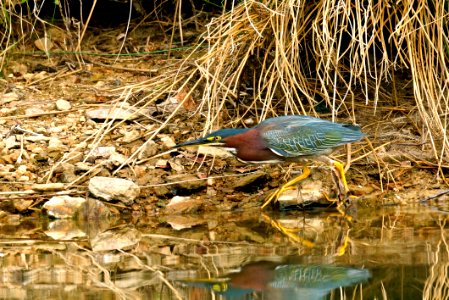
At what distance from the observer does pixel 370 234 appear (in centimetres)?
600

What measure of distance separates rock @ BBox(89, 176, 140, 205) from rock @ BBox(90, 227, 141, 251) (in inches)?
16.9

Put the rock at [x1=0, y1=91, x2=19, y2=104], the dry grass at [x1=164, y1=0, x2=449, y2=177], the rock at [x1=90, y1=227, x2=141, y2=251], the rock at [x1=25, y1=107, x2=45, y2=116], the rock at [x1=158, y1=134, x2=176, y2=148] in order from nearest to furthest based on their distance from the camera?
1. the rock at [x1=90, y1=227, x2=141, y2=251]
2. the dry grass at [x1=164, y1=0, x2=449, y2=177]
3. the rock at [x1=158, y1=134, x2=176, y2=148]
4. the rock at [x1=25, y1=107, x2=45, y2=116]
5. the rock at [x1=0, y1=91, x2=19, y2=104]

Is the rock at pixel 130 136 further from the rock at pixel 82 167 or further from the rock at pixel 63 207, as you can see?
the rock at pixel 63 207

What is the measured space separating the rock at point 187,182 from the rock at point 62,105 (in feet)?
4.48

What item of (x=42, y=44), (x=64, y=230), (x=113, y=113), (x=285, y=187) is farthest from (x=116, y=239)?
(x=42, y=44)

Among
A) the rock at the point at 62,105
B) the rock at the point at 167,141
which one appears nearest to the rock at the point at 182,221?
the rock at the point at 167,141

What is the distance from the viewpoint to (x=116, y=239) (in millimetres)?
6137

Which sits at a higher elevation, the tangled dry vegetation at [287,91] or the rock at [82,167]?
the tangled dry vegetation at [287,91]

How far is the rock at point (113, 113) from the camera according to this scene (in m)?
7.80

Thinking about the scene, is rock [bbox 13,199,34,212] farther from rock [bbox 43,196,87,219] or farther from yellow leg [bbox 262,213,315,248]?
yellow leg [bbox 262,213,315,248]

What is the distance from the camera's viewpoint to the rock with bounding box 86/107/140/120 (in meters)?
7.80

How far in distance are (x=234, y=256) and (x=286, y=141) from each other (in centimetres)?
141

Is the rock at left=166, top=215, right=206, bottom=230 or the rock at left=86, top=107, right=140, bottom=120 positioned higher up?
the rock at left=86, top=107, right=140, bottom=120

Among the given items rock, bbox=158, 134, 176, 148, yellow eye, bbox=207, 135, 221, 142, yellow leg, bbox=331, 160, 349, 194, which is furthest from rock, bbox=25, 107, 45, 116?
yellow leg, bbox=331, 160, 349, 194
